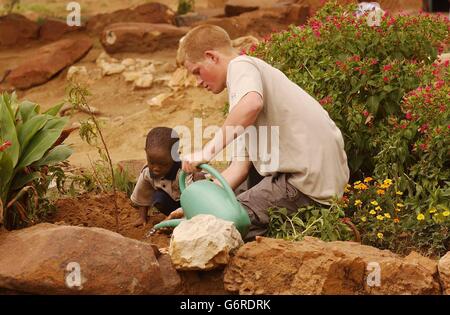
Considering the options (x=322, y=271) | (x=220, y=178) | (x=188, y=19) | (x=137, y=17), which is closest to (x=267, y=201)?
(x=220, y=178)

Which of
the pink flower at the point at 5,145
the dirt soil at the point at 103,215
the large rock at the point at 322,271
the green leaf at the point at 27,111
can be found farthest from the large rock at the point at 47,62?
the large rock at the point at 322,271

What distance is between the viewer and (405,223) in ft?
21.2

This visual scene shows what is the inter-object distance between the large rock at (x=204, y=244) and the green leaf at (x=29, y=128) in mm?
1211

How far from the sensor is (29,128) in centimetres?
657

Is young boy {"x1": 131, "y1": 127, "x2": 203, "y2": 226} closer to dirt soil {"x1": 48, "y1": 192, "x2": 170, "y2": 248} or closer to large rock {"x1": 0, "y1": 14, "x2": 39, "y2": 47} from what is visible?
dirt soil {"x1": 48, "y1": 192, "x2": 170, "y2": 248}

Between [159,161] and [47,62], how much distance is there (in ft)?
21.7

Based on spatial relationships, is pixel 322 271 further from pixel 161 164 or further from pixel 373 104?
pixel 373 104

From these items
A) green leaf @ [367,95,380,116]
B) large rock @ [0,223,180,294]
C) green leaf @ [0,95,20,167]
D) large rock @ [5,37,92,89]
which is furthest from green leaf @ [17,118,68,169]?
large rock @ [5,37,92,89]

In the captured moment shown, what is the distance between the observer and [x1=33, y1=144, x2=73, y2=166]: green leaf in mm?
6703

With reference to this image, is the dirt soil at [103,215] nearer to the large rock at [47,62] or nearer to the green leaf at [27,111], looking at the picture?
the green leaf at [27,111]

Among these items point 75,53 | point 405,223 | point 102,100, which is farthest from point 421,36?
point 75,53

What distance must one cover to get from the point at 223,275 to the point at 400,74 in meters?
2.25

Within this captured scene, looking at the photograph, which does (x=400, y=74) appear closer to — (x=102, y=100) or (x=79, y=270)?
(x=79, y=270)

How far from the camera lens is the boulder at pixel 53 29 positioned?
47.8ft
